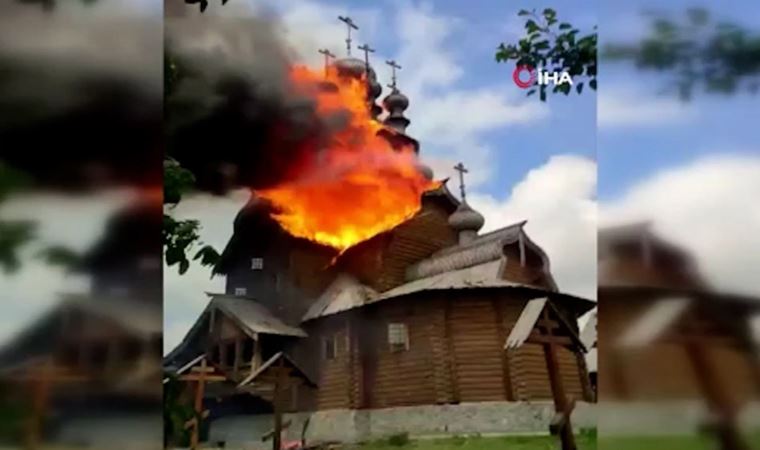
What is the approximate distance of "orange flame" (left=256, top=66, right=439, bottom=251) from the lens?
2.53 m

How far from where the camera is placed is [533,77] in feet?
8.13

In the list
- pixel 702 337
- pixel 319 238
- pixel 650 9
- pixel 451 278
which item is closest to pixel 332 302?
pixel 319 238

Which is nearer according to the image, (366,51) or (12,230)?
(12,230)

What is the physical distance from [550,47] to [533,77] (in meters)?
0.09

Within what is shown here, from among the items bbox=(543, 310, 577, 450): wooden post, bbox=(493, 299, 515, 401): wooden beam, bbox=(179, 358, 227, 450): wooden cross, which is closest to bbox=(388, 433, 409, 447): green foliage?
bbox=(493, 299, 515, 401): wooden beam

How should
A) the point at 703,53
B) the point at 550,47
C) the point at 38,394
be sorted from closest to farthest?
the point at 38,394, the point at 703,53, the point at 550,47

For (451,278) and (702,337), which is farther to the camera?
(451,278)

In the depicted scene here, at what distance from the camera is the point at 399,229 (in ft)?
8.39

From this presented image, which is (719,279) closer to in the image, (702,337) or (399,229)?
(702,337)

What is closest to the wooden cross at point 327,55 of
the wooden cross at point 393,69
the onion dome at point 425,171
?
the wooden cross at point 393,69

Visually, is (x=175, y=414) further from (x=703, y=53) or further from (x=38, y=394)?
(x=703, y=53)

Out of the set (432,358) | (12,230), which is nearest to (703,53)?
(432,358)

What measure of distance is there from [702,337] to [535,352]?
1.46 feet

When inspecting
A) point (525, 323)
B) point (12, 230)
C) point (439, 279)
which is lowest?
point (525, 323)
